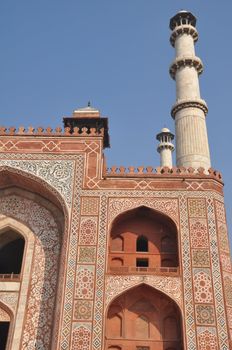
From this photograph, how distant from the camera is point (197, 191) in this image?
12719 millimetres

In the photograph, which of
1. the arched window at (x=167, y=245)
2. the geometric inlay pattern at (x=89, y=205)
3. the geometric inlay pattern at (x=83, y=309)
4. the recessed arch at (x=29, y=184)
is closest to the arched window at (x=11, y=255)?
the recessed arch at (x=29, y=184)

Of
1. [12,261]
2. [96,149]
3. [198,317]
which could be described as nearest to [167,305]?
[198,317]

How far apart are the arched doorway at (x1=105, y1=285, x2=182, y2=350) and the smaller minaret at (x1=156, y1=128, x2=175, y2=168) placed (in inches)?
549

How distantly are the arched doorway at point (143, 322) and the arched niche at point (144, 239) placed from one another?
92cm

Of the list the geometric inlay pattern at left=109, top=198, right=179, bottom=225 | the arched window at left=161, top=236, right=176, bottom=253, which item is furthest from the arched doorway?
the geometric inlay pattern at left=109, top=198, right=179, bottom=225

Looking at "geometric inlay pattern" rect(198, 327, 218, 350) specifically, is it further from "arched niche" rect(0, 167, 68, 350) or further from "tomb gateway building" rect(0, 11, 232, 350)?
"arched niche" rect(0, 167, 68, 350)

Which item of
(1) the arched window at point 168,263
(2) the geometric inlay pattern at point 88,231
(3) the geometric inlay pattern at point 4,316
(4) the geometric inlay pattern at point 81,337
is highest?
(2) the geometric inlay pattern at point 88,231

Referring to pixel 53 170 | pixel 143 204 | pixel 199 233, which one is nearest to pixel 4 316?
pixel 53 170

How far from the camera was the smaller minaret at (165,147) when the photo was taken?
83.4ft

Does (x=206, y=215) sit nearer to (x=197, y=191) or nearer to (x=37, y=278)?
(x=197, y=191)

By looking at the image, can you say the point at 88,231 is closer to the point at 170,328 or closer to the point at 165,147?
the point at 170,328

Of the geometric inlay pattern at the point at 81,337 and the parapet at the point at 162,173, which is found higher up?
the parapet at the point at 162,173

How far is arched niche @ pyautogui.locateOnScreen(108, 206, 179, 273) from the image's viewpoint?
41.5 ft

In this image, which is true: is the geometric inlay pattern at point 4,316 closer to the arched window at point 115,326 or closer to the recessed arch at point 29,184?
the arched window at point 115,326
